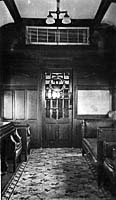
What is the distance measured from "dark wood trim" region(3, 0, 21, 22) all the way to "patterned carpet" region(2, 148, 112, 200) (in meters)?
3.15

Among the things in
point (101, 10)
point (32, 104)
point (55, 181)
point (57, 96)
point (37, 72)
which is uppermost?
point (101, 10)

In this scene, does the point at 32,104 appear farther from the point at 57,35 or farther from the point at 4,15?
the point at 4,15

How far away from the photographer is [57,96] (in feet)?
23.0

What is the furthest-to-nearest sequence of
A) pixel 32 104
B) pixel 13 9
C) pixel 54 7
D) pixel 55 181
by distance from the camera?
pixel 32 104
pixel 54 7
pixel 13 9
pixel 55 181

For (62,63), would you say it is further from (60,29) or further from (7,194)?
(7,194)

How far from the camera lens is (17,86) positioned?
6934mm

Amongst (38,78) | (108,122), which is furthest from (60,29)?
(108,122)

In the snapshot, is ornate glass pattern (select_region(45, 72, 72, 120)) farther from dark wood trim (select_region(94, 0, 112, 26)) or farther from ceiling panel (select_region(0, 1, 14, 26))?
ceiling panel (select_region(0, 1, 14, 26))

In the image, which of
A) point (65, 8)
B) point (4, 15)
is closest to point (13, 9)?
point (4, 15)

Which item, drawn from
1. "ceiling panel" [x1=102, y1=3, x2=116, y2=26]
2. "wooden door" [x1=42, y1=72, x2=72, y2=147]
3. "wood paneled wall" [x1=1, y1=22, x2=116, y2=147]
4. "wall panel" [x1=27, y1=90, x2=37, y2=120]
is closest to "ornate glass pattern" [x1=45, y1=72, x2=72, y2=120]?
"wooden door" [x1=42, y1=72, x2=72, y2=147]

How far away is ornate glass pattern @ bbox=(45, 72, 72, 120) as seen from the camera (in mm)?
7000

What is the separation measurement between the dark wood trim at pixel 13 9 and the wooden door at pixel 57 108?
1569 mm

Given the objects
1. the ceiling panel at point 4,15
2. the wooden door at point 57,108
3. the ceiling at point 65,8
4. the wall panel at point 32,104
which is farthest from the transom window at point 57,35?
the wall panel at point 32,104

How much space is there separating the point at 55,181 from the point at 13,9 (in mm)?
3795
